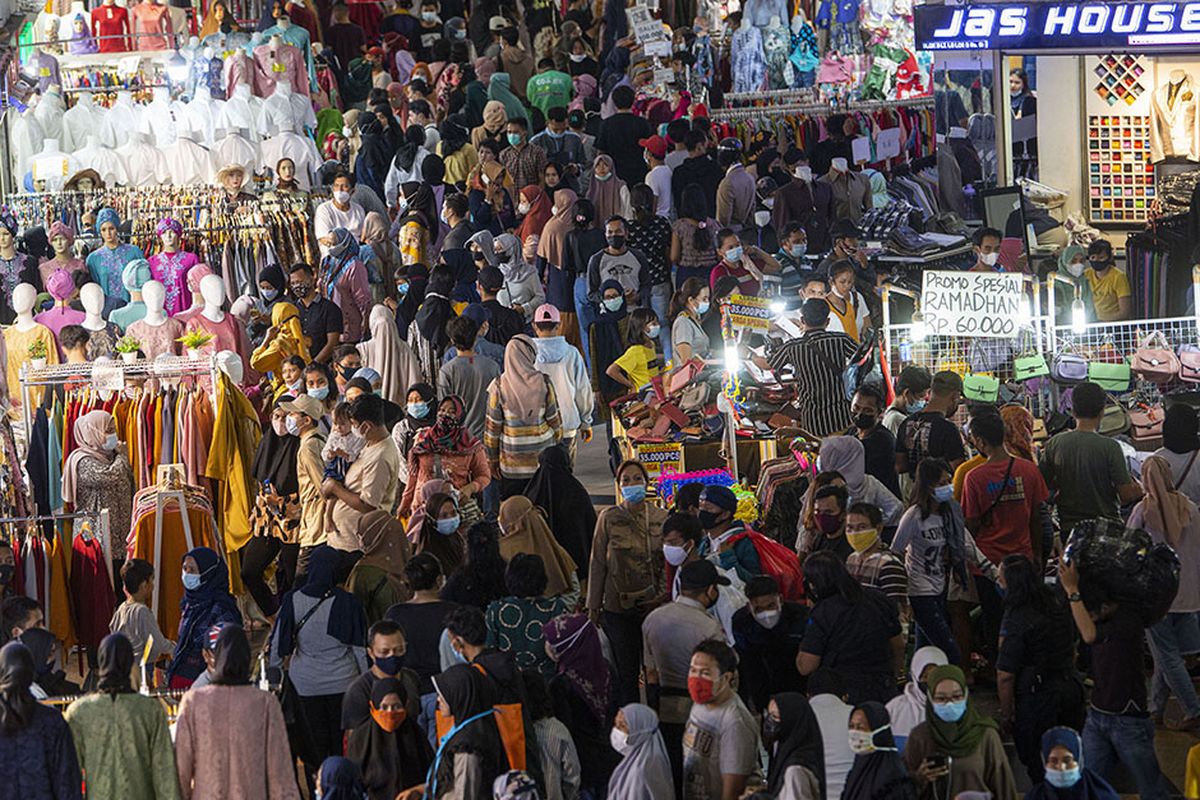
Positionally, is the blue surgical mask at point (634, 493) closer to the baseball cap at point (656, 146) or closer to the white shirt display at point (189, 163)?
the baseball cap at point (656, 146)

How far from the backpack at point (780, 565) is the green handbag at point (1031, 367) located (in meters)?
3.76

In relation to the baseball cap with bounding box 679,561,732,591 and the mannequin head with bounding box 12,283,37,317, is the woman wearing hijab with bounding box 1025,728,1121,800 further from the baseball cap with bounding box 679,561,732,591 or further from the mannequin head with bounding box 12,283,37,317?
the mannequin head with bounding box 12,283,37,317

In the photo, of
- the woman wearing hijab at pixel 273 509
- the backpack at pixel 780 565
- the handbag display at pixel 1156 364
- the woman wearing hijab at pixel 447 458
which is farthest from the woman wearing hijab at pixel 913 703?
the handbag display at pixel 1156 364

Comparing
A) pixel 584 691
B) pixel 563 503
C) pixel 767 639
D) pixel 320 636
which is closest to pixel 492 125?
pixel 563 503

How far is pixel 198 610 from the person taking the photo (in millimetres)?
9703

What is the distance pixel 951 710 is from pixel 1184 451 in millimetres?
3412

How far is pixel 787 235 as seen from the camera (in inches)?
656

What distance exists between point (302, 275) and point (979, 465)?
18.6 ft

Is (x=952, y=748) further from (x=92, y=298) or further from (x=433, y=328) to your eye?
(x=92, y=298)

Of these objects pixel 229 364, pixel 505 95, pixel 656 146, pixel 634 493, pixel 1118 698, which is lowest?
pixel 1118 698

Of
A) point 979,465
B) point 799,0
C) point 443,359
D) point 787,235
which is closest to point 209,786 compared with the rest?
point 979,465

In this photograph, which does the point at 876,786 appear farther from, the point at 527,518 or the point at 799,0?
the point at 799,0

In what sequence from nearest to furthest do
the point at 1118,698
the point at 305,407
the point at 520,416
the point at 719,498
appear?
1. the point at 1118,698
2. the point at 719,498
3. the point at 305,407
4. the point at 520,416

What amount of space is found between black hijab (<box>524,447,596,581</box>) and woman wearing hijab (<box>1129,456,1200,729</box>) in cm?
281
